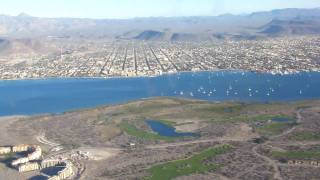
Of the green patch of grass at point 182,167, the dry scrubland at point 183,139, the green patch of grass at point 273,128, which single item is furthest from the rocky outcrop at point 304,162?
the green patch of grass at point 273,128

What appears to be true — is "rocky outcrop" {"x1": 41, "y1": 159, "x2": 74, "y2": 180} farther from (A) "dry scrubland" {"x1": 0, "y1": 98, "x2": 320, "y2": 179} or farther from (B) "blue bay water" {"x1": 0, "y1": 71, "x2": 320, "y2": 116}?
(B) "blue bay water" {"x1": 0, "y1": 71, "x2": 320, "y2": 116}

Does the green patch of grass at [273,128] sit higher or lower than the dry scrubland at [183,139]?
higher

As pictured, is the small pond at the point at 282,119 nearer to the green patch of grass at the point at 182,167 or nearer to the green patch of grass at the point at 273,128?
the green patch of grass at the point at 273,128

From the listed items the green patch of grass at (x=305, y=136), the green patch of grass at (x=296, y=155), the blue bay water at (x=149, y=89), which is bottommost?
the blue bay water at (x=149, y=89)

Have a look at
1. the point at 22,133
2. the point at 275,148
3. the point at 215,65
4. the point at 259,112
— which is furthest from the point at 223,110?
the point at 215,65

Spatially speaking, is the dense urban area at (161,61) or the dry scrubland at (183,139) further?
the dense urban area at (161,61)

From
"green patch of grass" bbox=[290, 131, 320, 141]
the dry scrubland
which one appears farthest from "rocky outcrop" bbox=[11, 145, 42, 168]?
"green patch of grass" bbox=[290, 131, 320, 141]
